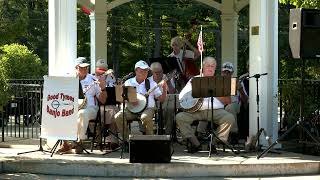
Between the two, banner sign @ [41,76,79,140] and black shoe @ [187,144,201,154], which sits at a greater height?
banner sign @ [41,76,79,140]

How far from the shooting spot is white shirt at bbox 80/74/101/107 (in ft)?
31.8

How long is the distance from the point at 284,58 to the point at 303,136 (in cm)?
1759

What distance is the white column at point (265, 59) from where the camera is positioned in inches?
392

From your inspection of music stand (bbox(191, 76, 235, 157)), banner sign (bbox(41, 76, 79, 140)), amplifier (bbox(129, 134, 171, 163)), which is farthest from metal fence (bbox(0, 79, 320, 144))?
amplifier (bbox(129, 134, 171, 163))

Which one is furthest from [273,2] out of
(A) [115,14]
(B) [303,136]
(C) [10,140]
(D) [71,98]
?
(A) [115,14]

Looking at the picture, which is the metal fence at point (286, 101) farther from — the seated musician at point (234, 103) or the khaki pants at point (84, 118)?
the khaki pants at point (84, 118)

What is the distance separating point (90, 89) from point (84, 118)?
51 cm

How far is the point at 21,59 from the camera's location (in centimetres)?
2084

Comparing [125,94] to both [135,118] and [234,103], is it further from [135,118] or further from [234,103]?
[234,103]

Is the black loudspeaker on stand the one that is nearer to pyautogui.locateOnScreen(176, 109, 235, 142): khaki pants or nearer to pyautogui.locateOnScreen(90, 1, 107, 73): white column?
pyautogui.locateOnScreen(176, 109, 235, 142): khaki pants

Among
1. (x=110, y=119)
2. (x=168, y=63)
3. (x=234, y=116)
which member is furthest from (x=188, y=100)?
(x=168, y=63)

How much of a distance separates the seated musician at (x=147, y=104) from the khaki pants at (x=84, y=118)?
0.39 metres

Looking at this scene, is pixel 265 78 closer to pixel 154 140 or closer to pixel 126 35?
pixel 154 140

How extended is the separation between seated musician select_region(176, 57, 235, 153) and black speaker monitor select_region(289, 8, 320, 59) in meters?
1.43
